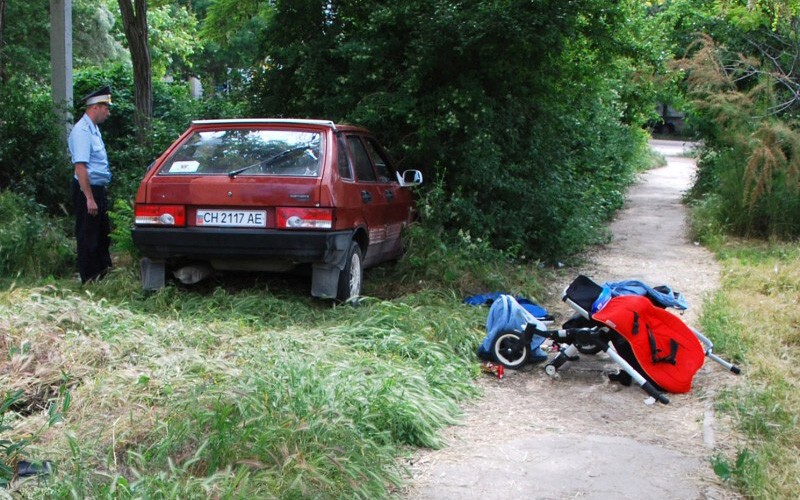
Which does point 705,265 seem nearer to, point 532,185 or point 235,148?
point 532,185

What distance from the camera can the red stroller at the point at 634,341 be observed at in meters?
6.45

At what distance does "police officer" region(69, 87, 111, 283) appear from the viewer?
877cm

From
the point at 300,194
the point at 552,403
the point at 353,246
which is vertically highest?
the point at 300,194

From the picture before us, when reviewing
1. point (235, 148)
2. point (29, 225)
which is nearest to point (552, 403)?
point (235, 148)

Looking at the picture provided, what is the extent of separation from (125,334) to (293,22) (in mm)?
6797

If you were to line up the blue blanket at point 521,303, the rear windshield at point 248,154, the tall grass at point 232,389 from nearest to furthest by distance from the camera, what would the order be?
the tall grass at point 232,389 → the rear windshield at point 248,154 → the blue blanket at point 521,303

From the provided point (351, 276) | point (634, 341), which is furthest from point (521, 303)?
point (634, 341)

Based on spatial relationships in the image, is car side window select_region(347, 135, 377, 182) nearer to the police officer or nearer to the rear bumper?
the rear bumper

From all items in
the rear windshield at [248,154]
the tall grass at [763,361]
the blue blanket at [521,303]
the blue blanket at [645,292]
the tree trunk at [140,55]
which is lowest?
the blue blanket at [521,303]

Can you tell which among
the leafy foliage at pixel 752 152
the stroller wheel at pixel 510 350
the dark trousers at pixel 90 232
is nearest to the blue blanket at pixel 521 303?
the stroller wheel at pixel 510 350

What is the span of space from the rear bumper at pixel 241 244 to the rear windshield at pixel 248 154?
549mm

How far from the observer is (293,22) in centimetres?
1202

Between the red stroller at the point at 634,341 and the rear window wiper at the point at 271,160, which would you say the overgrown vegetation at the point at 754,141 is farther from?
the rear window wiper at the point at 271,160

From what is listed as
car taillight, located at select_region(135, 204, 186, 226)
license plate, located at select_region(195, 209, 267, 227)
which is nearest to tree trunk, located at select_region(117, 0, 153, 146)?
car taillight, located at select_region(135, 204, 186, 226)
